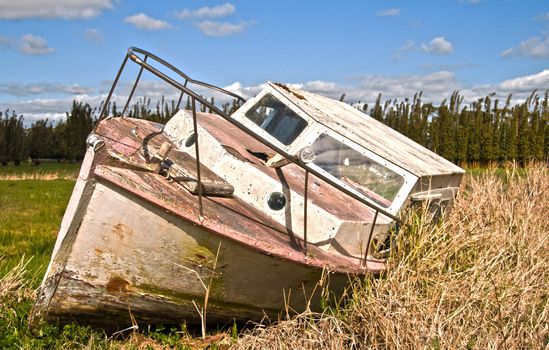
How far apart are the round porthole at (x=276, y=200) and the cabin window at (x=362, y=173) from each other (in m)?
0.65

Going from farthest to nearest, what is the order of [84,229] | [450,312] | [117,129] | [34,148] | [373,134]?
[34,148], [373,134], [117,129], [450,312], [84,229]

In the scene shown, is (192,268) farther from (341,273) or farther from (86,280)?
(341,273)

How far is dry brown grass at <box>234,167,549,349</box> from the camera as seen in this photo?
4.36 metres

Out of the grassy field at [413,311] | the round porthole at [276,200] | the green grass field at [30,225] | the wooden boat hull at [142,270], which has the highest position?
the round porthole at [276,200]

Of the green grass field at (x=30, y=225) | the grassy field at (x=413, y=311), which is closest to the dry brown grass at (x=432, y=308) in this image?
the grassy field at (x=413, y=311)

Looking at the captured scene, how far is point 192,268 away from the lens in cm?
470

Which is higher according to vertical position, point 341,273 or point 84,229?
point 84,229

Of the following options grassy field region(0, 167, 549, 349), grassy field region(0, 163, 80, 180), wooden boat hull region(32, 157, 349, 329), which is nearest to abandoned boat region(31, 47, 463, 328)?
wooden boat hull region(32, 157, 349, 329)

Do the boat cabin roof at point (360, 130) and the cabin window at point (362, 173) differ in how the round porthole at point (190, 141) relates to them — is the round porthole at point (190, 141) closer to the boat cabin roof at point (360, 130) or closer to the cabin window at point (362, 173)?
the boat cabin roof at point (360, 130)

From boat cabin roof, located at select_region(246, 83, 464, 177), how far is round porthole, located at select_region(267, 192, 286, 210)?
3.28ft

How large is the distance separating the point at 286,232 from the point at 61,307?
181cm

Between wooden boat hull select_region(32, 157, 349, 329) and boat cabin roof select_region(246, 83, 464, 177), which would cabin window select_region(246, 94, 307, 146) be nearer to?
boat cabin roof select_region(246, 83, 464, 177)

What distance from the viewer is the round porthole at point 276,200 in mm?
5473

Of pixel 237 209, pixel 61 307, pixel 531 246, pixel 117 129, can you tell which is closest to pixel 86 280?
pixel 61 307
